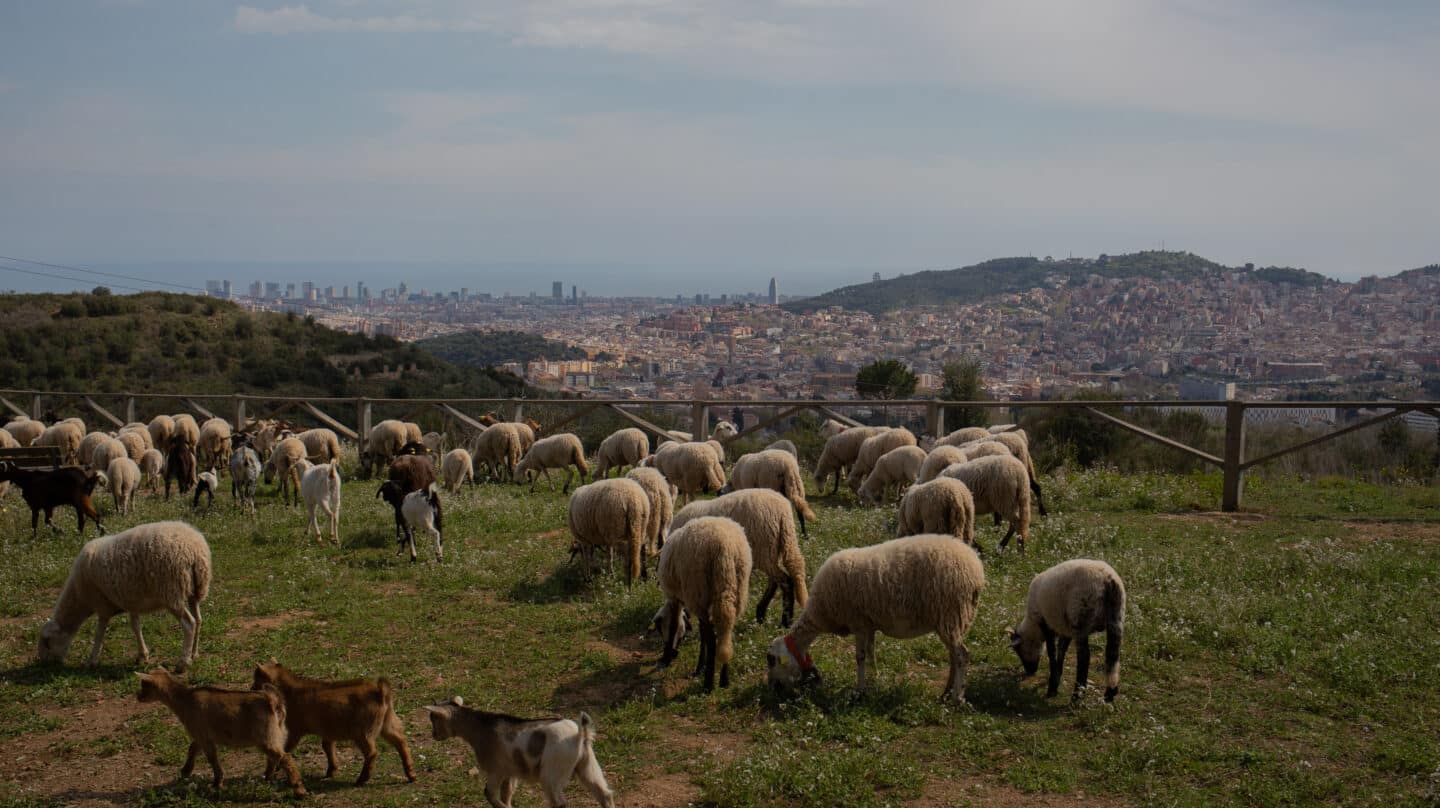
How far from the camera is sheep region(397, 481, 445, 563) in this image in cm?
1142

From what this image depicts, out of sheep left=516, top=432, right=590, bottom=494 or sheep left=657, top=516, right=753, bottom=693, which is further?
sheep left=516, top=432, right=590, bottom=494

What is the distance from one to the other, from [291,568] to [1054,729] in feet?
28.3

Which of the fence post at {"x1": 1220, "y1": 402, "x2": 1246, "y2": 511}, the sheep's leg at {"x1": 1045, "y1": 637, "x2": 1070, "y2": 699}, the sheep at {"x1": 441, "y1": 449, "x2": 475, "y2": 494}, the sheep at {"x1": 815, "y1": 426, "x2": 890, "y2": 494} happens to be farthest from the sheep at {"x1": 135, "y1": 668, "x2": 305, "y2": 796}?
the fence post at {"x1": 1220, "y1": 402, "x2": 1246, "y2": 511}

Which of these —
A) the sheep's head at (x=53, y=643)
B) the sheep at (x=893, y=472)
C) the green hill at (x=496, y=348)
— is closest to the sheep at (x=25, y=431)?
the sheep's head at (x=53, y=643)

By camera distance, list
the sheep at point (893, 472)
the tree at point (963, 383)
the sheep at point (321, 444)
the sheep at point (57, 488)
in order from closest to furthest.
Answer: the sheep at point (57, 488) → the sheep at point (893, 472) → the sheep at point (321, 444) → the tree at point (963, 383)

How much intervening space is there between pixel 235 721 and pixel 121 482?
10.6 metres

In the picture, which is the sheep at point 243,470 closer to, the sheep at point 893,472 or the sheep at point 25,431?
the sheep at point 25,431

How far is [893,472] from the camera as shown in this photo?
1458 centimetres

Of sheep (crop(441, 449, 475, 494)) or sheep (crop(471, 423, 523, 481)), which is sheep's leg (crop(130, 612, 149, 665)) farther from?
sheep (crop(471, 423, 523, 481))

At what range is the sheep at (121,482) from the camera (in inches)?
573

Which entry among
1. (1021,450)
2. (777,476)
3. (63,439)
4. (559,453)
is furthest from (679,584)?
(63,439)

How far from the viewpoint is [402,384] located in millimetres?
39125

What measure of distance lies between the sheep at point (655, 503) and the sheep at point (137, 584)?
438cm

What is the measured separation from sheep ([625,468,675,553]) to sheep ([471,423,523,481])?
7440mm
